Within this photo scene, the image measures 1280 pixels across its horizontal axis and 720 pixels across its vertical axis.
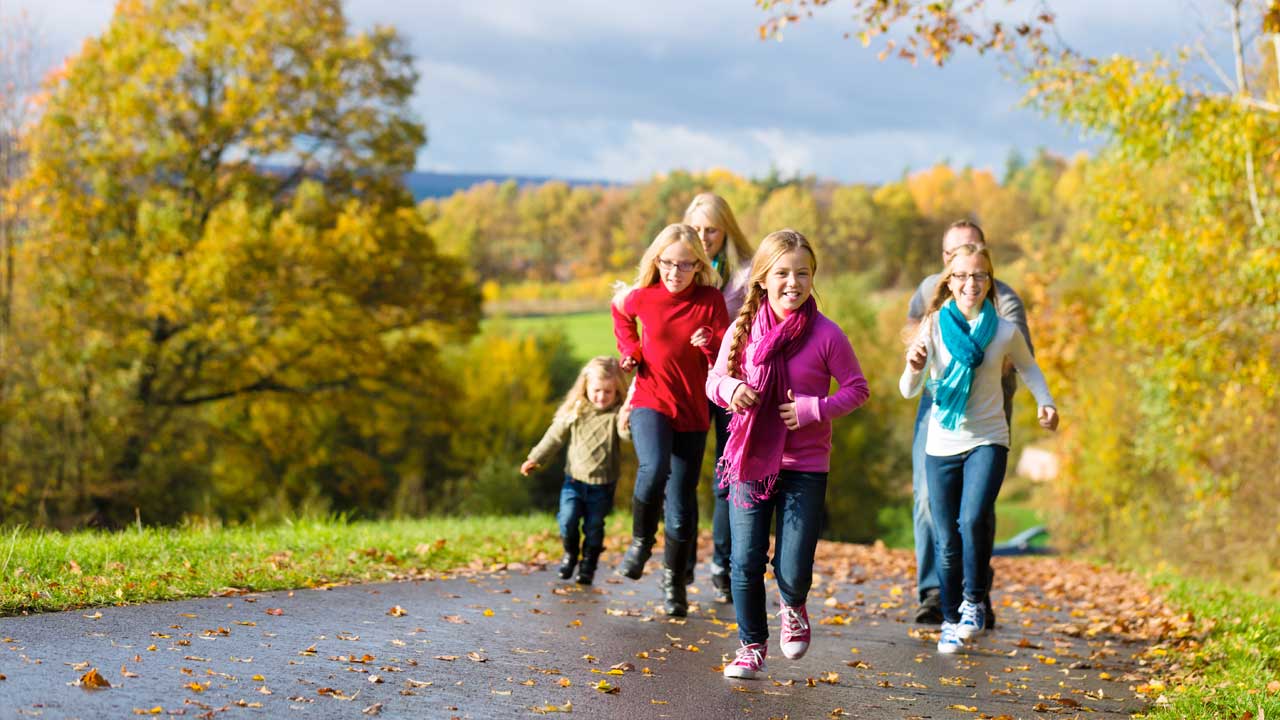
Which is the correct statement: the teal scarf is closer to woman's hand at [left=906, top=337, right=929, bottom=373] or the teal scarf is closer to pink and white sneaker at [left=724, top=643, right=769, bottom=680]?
woman's hand at [left=906, top=337, right=929, bottom=373]

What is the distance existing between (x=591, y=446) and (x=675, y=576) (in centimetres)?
138

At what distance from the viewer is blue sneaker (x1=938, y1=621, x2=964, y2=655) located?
6875 mm

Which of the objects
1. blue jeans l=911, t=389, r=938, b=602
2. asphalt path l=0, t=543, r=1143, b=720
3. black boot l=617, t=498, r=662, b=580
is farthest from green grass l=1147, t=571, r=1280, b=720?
black boot l=617, t=498, r=662, b=580

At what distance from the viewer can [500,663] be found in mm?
5754

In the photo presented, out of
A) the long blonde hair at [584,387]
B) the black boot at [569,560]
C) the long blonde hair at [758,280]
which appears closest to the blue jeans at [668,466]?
the long blonde hair at [584,387]

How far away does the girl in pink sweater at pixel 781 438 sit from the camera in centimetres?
579

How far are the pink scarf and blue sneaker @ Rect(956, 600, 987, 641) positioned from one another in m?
1.87

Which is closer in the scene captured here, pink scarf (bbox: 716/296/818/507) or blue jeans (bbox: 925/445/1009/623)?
pink scarf (bbox: 716/296/818/507)

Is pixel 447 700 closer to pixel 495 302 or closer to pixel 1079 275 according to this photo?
pixel 1079 275

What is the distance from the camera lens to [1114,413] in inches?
1176

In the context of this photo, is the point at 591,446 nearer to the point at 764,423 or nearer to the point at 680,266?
the point at 680,266

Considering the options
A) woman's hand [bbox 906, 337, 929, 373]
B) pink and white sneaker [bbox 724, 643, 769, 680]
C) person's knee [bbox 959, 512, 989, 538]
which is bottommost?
pink and white sneaker [bbox 724, 643, 769, 680]

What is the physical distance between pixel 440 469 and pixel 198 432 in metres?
14.9

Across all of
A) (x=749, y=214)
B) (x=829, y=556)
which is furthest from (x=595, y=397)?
(x=749, y=214)
